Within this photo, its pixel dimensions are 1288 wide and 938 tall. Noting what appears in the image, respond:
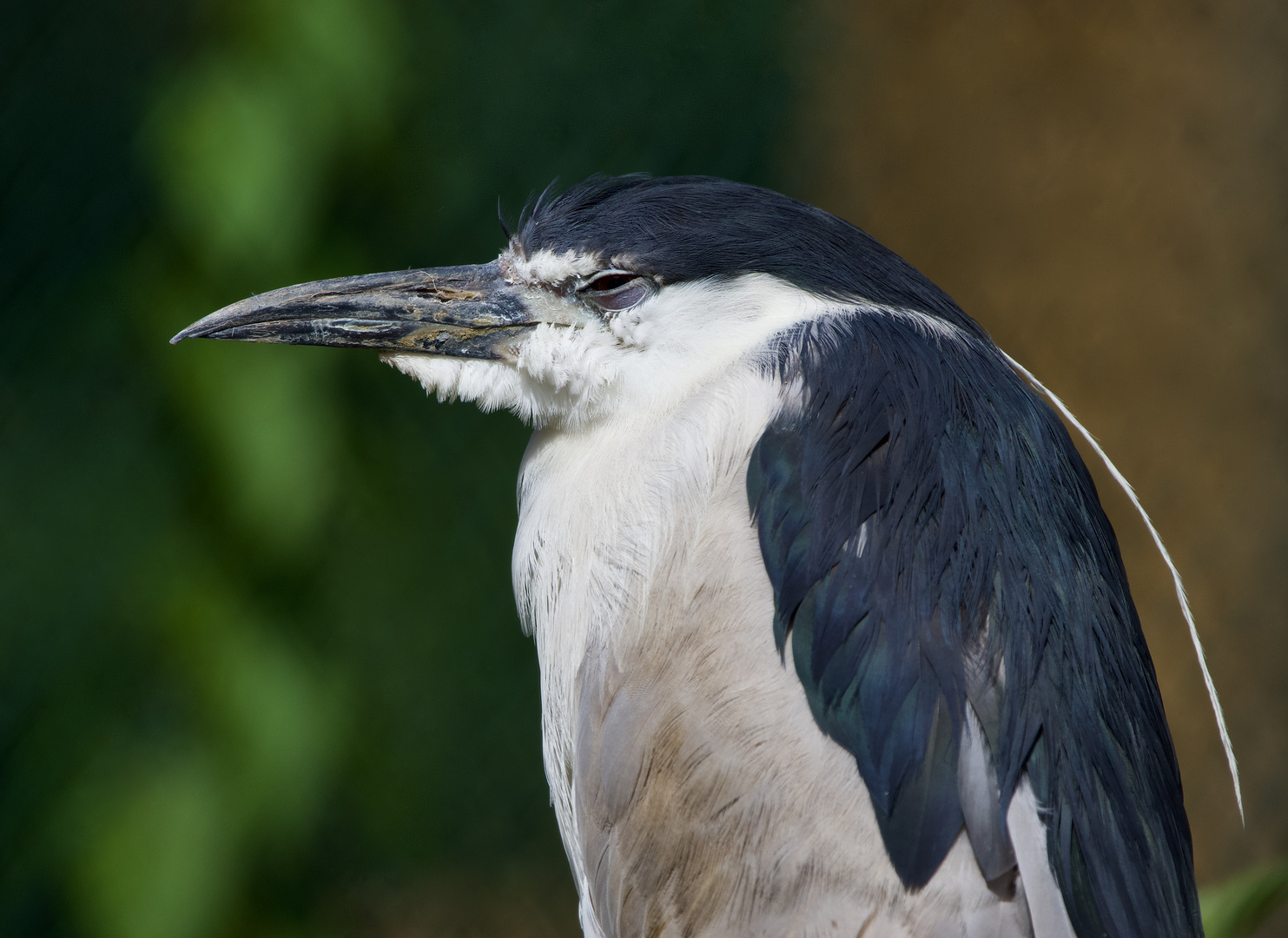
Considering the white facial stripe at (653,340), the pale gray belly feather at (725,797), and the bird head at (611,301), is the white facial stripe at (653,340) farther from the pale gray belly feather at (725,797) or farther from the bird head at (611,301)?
the pale gray belly feather at (725,797)

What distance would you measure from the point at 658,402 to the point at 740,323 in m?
0.11

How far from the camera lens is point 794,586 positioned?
87 centimetres

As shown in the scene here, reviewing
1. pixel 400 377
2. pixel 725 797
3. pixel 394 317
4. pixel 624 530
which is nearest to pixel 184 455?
pixel 400 377

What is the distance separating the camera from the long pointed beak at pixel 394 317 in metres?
1.09

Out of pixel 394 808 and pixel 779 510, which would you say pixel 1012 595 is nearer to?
pixel 779 510

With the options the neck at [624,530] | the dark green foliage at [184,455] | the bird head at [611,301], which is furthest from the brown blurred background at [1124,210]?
the neck at [624,530]

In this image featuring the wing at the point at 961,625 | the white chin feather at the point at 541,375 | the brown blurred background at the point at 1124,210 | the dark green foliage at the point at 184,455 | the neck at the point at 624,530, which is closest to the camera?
the wing at the point at 961,625

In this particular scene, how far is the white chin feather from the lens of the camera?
1.05 meters

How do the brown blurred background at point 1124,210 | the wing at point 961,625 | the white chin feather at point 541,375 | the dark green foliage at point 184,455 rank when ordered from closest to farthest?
the wing at point 961,625
the white chin feather at point 541,375
the dark green foliage at point 184,455
the brown blurred background at point 1124,210

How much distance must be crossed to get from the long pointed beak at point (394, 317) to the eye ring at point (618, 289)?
63mm

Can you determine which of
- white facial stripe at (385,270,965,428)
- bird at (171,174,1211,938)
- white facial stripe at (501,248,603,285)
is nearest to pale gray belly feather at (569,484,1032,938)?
bird at (171,174,1211,938)

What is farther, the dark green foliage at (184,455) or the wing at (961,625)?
the dark green foliage at (184,455)

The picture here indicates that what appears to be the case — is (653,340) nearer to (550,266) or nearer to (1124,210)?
(550,266)

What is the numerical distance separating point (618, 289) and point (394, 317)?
225 mm
